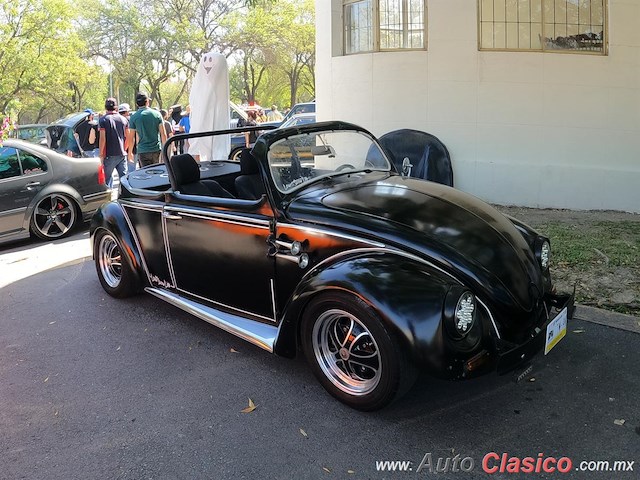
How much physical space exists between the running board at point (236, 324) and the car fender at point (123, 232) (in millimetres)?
561

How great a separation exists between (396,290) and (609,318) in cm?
236

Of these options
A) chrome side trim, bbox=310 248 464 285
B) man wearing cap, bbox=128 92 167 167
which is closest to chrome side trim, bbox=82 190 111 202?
man wearing cap, bbox=128 92 167 167

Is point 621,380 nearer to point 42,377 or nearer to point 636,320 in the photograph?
point 636,320

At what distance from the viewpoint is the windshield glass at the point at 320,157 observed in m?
3.85

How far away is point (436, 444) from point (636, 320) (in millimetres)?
2326

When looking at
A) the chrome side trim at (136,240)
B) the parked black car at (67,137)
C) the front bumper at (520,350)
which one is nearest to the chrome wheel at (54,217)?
the chrome side trim at (136,240)

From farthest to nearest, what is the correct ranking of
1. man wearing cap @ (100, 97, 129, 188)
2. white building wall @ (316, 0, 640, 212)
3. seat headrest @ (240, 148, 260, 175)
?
man wearing cap @ (100, 97, 129, 188) → white building wall @ (316, 0, 640, 212) → seat headrest @ (240, 148, 260, 175)

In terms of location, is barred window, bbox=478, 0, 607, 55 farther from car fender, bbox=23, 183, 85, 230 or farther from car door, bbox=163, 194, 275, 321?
car fender, bbox=23, 183, 85, 230

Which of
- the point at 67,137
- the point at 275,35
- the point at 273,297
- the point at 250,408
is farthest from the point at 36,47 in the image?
the point at 250,408

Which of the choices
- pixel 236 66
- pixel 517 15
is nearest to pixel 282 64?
pixel 236 66

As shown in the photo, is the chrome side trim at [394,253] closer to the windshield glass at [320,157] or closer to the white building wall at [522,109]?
the windshield glass at [320,157]

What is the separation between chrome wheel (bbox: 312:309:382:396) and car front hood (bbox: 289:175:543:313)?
1.78 ft

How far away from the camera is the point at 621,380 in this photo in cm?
351

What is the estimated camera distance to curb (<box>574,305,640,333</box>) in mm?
4250
